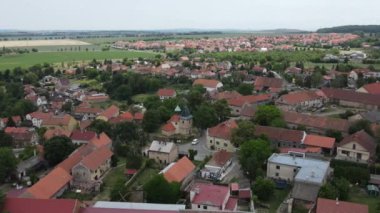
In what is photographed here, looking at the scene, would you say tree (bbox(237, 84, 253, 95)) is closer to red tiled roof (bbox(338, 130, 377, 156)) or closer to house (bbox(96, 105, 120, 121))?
house (bbox(96, 105, 120, 121))

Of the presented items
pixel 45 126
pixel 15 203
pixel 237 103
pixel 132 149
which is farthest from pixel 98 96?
pixel 15 203

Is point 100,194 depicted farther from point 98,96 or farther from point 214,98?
point 98,96

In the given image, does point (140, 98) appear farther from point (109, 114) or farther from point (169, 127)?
point (169, 127)

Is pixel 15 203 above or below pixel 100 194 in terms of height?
above

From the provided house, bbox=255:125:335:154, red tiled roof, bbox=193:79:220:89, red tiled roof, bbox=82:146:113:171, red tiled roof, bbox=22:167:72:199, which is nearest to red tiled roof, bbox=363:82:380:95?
red tiled roof, bbox=193:79:220:89

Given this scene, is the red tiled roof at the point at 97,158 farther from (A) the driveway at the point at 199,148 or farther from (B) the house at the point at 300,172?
(B) the house at the point at 300,172

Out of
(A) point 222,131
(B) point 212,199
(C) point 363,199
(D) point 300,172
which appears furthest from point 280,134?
(B) point 212,199

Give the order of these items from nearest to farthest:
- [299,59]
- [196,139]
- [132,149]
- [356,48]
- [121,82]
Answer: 1. [132,149]
2. [196,139]
3. [121,82]
4. [299,59]
5. [356,48]
